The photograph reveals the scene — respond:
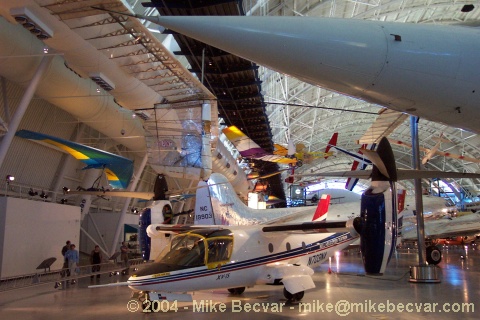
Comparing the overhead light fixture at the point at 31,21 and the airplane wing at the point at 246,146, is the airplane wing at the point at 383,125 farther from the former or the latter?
the overhead light fixture at the point at 31,21

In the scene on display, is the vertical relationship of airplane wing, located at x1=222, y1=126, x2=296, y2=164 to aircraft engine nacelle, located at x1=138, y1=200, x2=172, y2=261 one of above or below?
above

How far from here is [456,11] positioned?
24688 millimetres

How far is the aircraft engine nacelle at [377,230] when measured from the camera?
225 inches

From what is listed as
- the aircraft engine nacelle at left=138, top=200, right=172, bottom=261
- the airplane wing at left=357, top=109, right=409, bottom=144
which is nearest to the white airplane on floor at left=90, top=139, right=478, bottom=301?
the aircraft engine nacelle at left=138, top=200, right=172, bottom=261

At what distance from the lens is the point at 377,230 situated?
5859 mm

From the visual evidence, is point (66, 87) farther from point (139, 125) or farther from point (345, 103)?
point (345, 103)

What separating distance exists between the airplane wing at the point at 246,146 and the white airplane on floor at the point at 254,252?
30.4ft

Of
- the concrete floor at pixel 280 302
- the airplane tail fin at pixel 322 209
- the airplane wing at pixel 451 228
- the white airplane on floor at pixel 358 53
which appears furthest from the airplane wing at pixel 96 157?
the airplane wing at pixel 451 228

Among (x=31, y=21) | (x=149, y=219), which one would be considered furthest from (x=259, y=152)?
(x=31, y=21)

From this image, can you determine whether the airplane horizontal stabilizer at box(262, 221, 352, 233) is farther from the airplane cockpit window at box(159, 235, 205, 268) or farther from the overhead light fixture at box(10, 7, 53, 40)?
the overhead light fixture at box(10, 7, 53, 40)

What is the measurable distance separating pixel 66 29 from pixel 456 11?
78.5 feet

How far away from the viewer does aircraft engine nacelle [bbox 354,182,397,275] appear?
5.72 metres

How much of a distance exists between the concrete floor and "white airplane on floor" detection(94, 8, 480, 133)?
648 cm

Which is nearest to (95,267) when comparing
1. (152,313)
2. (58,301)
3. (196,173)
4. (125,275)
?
(125,275)
